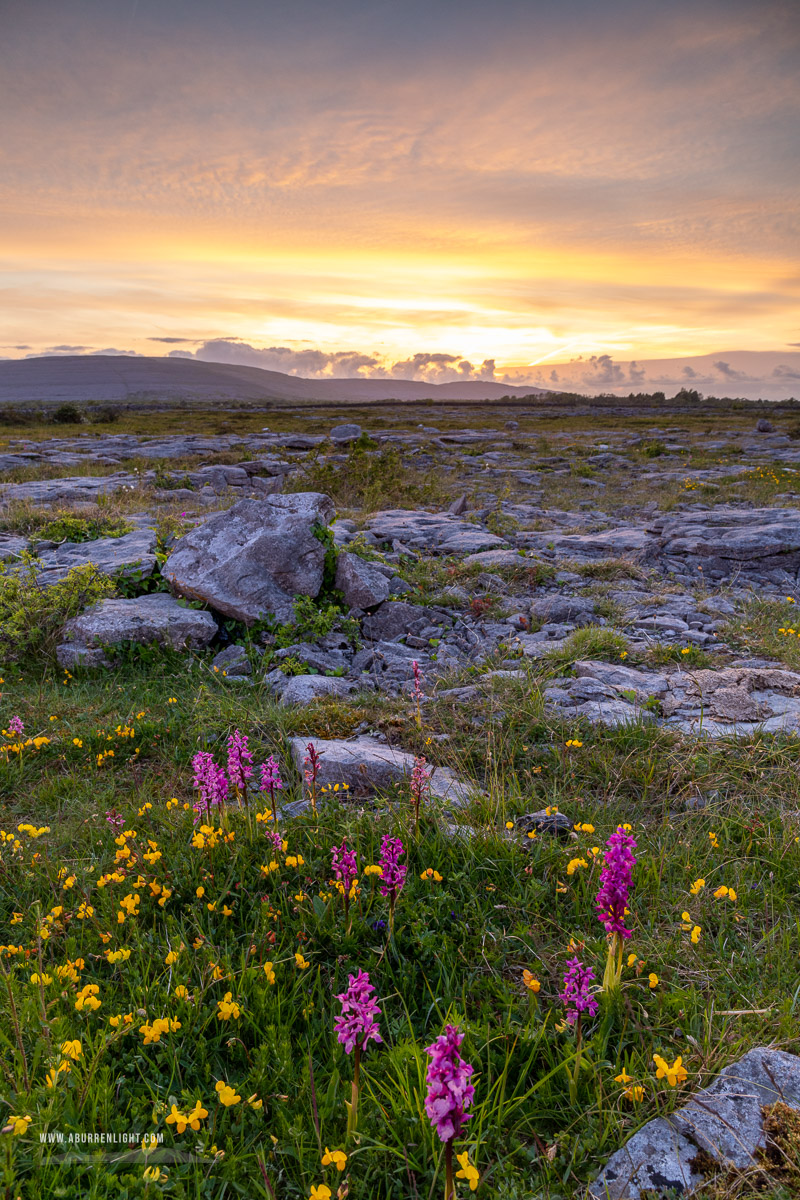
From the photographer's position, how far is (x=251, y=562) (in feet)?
25.0

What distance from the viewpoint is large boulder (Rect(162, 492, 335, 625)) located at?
738 cm

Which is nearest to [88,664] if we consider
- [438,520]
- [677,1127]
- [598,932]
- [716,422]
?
[598,932]

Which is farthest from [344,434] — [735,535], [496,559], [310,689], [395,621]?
[310,689]

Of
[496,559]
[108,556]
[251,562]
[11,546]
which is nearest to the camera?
[251,562]

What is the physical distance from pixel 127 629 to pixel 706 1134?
6.27m

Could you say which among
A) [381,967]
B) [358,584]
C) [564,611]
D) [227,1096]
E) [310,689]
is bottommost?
[381,967]

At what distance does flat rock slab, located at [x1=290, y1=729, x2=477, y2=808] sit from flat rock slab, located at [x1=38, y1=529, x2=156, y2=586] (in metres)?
4.76

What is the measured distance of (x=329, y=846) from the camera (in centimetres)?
340

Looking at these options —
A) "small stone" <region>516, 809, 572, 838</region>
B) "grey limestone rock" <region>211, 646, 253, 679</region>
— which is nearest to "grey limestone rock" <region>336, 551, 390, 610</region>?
"grey limestone rock" <region>211, 646, 253, 679</region>

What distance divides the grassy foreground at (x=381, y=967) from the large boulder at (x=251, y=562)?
297 centimetres

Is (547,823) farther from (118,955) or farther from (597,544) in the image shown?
(597,544)

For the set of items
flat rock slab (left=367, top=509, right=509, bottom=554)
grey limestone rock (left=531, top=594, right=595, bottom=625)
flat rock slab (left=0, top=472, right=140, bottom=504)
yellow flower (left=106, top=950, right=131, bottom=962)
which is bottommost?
yellow flower (left=106, top=950, right=131, bottom=962)

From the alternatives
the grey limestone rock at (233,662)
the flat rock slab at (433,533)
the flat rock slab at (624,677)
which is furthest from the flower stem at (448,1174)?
the flat rock slab at (433,533)

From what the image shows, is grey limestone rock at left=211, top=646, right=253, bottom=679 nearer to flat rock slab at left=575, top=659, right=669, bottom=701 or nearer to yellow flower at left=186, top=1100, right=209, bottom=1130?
flat rock slab at left=575, top=659, right=669, bottom=701
